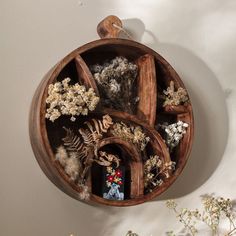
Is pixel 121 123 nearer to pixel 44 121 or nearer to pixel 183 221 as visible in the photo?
pixel 44 121

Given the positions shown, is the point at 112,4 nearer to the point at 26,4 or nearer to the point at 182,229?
the point at 26,4

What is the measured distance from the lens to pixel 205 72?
5.63ft

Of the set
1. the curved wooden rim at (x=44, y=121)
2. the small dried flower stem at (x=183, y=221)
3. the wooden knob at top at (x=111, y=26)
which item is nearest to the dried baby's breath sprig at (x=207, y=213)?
the small dried flower stem at (x=183, y=221)

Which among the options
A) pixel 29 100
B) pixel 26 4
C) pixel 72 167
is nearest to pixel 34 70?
pixel 29 100

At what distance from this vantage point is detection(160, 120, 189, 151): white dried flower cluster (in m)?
1.47

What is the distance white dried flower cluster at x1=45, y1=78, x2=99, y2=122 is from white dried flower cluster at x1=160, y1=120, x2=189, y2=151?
0.31m

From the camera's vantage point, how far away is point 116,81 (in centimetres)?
139

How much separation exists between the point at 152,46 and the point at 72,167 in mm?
581

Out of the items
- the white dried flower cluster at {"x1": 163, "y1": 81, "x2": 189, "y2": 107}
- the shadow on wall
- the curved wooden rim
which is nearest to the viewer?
the curved wooden rim

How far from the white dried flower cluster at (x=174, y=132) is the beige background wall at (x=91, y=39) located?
0.66ft

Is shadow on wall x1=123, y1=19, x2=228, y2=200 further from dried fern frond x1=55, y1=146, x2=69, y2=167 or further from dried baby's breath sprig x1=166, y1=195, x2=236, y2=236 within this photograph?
dried fern frond x1=55, y1=146, x2=69, y2=167

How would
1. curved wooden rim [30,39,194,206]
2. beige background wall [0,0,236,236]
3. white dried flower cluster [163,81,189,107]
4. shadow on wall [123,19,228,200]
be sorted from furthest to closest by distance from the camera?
shadow on wall [123,19,228,200] < white dried flower cluster [163,81,189,107] < beige background wall [0,0,236,236] < curved wooden rim [30,39,194,206]

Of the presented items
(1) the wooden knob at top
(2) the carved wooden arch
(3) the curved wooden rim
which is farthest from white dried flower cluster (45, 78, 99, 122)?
(1) the wooden knob at top

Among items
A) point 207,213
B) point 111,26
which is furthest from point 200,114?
point 111,26
